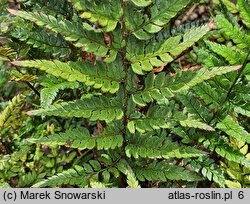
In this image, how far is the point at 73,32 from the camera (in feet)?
4.81

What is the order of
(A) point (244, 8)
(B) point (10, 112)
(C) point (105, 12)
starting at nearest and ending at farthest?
(C) point (105, 12) → (A) point (244, 8) → (B) point (10, 112)

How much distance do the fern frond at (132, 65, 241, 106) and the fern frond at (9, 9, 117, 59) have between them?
0.58 ft

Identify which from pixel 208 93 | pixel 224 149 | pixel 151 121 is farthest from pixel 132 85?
pixel 224 149

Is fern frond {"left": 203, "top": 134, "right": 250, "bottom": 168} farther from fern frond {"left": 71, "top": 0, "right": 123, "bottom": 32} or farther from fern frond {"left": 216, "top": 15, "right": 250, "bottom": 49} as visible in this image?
fern frond {"left": 71, "top": 0, "right": 123, "bottom": 32}

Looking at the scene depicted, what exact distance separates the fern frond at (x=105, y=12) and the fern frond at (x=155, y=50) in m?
0.10

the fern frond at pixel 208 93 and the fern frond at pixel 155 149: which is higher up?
the fern frond at pixel 208 93

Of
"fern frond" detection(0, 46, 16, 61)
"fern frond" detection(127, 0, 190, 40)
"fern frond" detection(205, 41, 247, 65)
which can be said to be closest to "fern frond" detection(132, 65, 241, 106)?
"fern frond" detection(127, 0, 190, 40)

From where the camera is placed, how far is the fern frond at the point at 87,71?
4.67ft

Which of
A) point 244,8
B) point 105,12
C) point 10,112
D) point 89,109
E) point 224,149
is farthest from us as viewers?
point 10,112

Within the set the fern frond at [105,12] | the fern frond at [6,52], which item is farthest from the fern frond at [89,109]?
the fern frond at [6,52]

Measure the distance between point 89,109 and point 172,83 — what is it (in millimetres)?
299

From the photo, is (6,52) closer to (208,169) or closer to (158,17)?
(158,17)

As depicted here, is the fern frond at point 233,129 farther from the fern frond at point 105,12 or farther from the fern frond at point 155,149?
the fern frond at point 105,12

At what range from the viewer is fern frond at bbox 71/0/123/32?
1.42m
